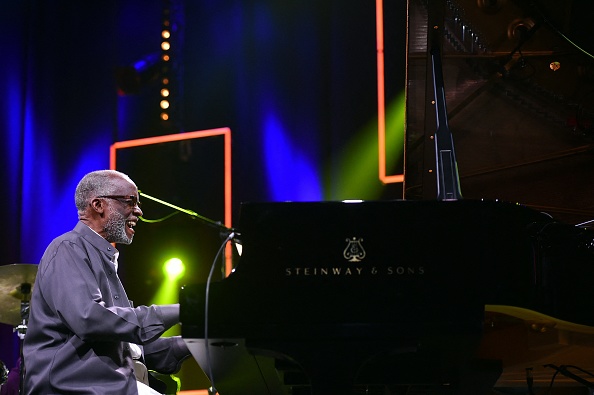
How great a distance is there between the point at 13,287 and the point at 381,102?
285cm

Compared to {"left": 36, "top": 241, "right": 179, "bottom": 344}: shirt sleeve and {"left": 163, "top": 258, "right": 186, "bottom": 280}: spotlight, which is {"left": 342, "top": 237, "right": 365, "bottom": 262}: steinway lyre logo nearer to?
{"left": 36, "top": 241, "right": 179, "bottom": 344}: shirt sleeve

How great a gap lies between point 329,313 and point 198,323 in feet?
1.19

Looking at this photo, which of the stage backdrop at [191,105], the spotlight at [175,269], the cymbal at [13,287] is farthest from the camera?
the spotlight at [175,269]

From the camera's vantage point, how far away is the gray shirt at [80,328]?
253cm

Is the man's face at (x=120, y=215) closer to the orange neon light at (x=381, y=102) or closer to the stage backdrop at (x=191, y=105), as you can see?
the stage backdrop at (x=191, y=105)

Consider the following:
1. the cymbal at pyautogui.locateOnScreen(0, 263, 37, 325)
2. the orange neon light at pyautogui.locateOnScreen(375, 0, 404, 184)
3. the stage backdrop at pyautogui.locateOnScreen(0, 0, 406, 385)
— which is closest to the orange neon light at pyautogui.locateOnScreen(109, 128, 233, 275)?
the stage backdrop at pyautogui.locateOnScreen(0, 0, 406, 385)

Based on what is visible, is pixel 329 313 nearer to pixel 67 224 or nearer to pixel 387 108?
pixel 387 108

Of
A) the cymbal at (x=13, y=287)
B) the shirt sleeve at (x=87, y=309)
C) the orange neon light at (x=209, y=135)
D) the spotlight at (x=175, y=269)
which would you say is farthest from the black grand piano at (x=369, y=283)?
the spotlight at (x=175, y=269)

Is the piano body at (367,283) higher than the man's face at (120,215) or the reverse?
the reverse

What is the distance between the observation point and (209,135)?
586cm

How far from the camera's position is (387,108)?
18.2 feet

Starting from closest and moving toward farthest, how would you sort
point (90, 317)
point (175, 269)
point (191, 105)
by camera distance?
point (90, 317) → point (175, 269) → point (191, 105)

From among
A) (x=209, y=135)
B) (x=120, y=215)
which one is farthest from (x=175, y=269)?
(x=120, y=215)

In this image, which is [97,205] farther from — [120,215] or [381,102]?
[381,102]
